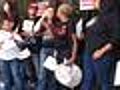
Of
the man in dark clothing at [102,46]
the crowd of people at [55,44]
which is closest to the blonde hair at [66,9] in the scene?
the crowd of people at [55,44]

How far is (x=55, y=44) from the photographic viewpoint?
1918 mm

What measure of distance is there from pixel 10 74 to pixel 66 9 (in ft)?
1.42

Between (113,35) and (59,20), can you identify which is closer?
(113,35)

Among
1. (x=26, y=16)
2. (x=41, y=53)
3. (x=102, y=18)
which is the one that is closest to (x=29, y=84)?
(x=41, y=53)

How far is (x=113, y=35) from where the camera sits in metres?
1.77

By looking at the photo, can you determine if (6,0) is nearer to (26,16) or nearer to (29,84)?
(26,16)

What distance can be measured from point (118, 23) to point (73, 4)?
0.76 ft

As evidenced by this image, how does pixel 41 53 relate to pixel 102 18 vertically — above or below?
below

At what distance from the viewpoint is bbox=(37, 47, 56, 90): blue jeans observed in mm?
1934

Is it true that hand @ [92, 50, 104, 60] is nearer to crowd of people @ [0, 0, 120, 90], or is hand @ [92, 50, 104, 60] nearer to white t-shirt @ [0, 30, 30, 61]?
crowd of people @ [0, 0, 120, 90]

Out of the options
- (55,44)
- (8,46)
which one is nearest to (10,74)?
(8,46)

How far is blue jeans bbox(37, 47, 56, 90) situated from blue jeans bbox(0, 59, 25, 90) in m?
0.12

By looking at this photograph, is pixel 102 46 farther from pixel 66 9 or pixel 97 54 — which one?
pixel 66 9

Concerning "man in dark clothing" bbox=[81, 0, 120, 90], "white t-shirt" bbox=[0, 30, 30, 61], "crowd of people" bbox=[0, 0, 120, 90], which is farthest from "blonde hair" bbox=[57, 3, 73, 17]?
"white t-shirt" bbox=[0, 30, 30, 61]
